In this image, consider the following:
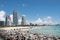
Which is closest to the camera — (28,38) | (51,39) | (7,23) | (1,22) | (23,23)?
(28,38)

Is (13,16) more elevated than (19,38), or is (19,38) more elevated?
(13,16)

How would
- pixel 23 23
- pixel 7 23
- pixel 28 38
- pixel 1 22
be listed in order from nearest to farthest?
pixel 28 38 → pixel 7 23 → pixel 1 22 → pixel 23 23

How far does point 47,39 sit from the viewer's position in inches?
539

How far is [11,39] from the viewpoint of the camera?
47.0ft

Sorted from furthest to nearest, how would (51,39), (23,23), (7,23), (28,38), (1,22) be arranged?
(23,23) → (1,22) → (7,23) → (51,39) → (28,38)

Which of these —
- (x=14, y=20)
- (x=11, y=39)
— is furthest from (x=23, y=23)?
(x=11, y=39)

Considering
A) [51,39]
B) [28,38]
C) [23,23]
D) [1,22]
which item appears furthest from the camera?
[23,23]

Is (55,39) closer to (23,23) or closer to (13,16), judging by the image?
(13,16)

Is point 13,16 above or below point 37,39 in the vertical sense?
above

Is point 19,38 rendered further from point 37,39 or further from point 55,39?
point 55,39

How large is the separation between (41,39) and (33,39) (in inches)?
36.4

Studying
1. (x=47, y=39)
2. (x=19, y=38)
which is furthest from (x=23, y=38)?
(x=47, y=39)

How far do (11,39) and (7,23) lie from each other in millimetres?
57473

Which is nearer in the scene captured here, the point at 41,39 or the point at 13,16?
the point at 41,39
